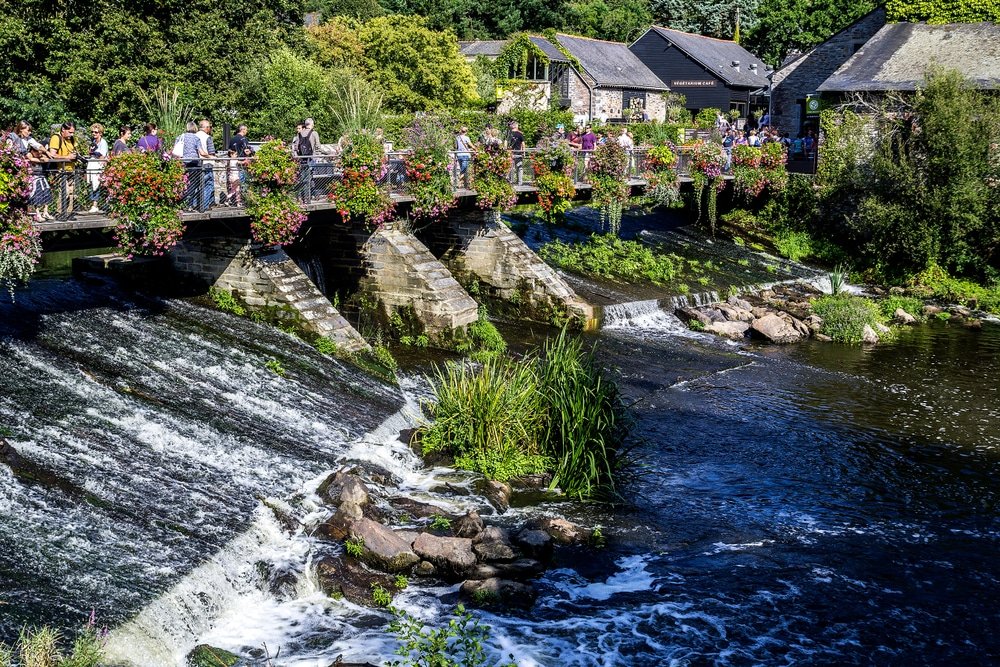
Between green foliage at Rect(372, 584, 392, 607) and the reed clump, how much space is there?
3618 millimetres

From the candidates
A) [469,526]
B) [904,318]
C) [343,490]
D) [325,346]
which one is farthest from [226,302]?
[904,318]

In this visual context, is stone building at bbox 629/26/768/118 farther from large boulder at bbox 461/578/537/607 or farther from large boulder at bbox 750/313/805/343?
large boulder at bbox 461/578/537/607

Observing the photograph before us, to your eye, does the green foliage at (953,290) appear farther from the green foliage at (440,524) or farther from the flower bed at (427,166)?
the green foliage at (440,524)

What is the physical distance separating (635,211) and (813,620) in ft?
78.9

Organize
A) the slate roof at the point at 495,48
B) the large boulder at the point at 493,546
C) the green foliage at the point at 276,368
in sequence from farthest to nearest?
the slate roof at the point at 495,48
the green foliage at the point at 276,368
the large boulder at the point at 493,546

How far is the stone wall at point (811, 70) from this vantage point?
42531 millimetres

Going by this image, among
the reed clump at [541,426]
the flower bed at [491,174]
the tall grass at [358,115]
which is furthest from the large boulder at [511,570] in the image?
the flower bed at [491,174]

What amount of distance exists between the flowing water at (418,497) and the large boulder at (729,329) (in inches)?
178

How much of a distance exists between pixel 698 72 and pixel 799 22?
8052 mm

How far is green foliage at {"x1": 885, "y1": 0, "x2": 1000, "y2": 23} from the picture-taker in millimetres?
37938

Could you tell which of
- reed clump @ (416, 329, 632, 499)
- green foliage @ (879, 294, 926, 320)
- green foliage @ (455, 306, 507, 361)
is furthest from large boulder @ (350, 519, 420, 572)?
green foliage @ (879, 294, 926, 320)

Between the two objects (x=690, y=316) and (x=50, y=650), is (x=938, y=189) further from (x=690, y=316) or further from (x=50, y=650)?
(x=50, y=650)

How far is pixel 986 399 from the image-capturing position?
66.3 ft

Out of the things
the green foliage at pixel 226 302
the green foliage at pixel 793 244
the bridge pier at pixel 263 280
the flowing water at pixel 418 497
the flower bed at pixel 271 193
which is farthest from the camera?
the green foliage at pixel 793 244
